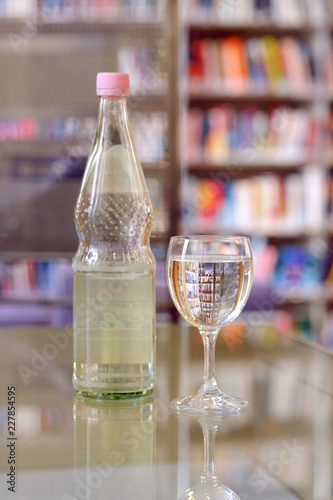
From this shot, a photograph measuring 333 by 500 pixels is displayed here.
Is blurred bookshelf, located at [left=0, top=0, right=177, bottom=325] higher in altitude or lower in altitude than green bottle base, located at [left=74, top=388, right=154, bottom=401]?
higher

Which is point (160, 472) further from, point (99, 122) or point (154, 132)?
point (154, 132)

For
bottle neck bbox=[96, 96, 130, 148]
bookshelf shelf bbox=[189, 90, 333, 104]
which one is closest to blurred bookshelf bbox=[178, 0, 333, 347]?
bookshelf shelf bbox=[189, 90, 333, 104]

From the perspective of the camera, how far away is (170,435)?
575 millimetres

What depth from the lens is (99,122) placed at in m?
0.73

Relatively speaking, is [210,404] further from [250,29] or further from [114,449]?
[250,29]

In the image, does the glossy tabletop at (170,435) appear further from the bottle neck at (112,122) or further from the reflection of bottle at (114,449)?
the bottle neck at (112,122)

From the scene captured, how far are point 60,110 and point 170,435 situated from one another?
2.90 meters

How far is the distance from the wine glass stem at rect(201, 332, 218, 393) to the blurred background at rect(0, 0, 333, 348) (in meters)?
2.59

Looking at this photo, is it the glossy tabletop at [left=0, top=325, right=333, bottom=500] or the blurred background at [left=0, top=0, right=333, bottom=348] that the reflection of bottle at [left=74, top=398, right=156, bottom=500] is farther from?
the blurred background at [left=0, top=0, right=333, bottom=348]

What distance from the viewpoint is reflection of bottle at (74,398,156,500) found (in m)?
0.46

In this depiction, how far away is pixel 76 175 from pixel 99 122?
2671 millimetres

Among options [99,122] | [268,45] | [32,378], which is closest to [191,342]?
[32,378]

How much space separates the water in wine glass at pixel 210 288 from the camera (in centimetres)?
65

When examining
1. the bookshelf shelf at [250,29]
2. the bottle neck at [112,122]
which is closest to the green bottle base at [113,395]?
the bottle neck at [112,122]
